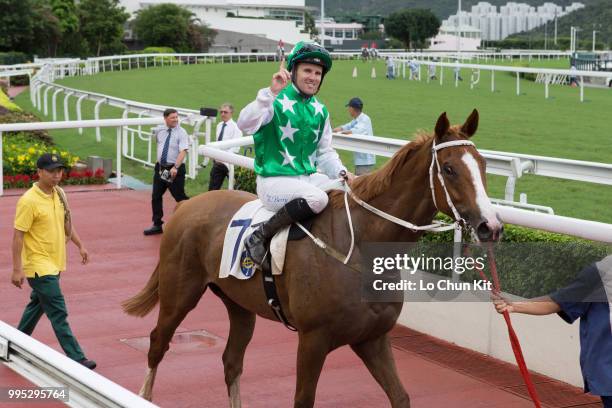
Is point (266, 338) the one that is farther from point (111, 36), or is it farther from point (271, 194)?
point (111, 36)

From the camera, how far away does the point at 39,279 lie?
667cm

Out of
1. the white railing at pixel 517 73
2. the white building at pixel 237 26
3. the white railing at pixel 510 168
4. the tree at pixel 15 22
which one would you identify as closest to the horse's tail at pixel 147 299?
the white railing at pixel 510 168

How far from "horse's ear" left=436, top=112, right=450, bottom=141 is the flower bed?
1089cm

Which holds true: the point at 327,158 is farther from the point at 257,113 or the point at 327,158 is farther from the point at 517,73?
the point at 517,73

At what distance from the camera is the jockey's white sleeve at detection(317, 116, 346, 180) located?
5469 millimetres

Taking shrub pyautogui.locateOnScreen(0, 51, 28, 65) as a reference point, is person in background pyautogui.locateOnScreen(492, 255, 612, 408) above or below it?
below

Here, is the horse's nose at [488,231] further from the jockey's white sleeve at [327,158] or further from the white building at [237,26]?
the white building at [237,26]

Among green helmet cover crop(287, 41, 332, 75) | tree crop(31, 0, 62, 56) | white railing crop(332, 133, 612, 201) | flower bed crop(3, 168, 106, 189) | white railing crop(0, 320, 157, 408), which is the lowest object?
flower bed crop(3, 168, 106, 189)

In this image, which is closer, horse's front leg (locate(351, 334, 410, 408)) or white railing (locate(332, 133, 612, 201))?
horse's front leg (locate(351, 334, 410, 408))

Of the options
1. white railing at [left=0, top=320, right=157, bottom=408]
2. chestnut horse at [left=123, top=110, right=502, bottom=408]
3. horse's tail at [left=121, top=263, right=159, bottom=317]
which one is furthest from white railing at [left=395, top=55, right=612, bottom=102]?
white railing at [left=0, top=320, right=157, bottom=408]

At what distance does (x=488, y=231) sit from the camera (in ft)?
14.0

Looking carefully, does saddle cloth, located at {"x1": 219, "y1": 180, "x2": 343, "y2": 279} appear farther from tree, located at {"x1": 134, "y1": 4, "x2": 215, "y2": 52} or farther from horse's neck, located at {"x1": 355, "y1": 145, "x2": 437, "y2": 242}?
tree, located at {"x1": 134, "y1": 4, "x2": 215, "y2": 52}

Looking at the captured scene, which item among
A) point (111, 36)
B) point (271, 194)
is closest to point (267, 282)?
point (271, 194)

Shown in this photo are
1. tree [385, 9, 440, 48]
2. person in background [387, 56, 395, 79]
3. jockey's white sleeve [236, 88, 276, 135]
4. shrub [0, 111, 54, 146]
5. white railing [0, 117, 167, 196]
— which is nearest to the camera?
jockey's white sleeve [236, 88, 276, 135]
